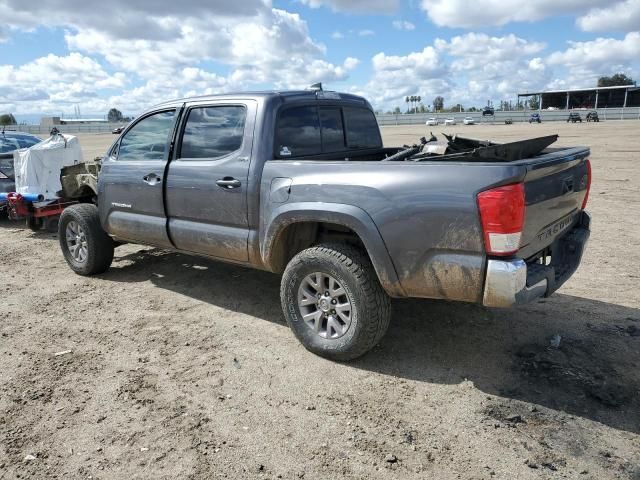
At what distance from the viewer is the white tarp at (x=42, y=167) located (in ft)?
25.8

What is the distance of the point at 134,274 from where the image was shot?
6117mm

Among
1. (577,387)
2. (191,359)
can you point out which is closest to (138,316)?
(191,359)

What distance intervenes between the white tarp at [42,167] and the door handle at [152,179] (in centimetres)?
375

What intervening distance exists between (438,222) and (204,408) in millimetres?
1855

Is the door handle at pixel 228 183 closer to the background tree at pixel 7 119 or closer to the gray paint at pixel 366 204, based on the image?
the gray paint at pixel 366 204

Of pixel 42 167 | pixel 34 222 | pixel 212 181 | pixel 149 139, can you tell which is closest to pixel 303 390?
pixel 212 181

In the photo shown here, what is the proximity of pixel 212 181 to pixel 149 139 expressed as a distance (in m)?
1.21

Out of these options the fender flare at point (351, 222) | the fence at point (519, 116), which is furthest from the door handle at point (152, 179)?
the fence at point (519, 116)

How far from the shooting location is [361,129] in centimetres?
520

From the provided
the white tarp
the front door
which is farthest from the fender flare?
the white tarp

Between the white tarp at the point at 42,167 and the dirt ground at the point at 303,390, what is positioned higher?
the white tarp at the point at 42,167

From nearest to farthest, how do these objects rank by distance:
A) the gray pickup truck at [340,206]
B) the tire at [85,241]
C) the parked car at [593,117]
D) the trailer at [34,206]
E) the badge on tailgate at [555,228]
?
the gray pickup truck at [340,206], the badge on tailgate at [555,228], the tire at [85,241], the trailer at [34,206], the parked car at [593,117]

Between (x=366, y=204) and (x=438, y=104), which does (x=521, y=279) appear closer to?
(x=366, y=204)

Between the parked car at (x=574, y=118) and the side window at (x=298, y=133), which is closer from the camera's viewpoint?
the side window at (x=298, y=133)
